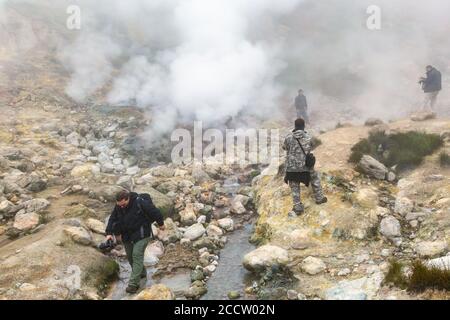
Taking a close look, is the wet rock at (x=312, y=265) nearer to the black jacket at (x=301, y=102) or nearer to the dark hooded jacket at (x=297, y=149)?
the dark hooded jacket at (x=297, y=149)

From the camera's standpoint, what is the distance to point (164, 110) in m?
16.0

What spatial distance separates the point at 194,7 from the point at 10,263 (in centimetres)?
1650

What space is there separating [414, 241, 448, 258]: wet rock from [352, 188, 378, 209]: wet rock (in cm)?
126

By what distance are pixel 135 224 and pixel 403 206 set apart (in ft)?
14.2

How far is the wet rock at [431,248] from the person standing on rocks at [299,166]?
1884mm

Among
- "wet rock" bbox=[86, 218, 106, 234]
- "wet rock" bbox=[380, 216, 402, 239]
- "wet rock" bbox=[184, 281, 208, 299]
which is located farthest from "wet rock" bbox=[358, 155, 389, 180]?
"wet rock" bbox=[86, 218, 106, 234]

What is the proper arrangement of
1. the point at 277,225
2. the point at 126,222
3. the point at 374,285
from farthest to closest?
the point at 277,225 < the point at 126,222 < the point at 374,285

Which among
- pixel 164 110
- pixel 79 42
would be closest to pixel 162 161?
pixel 164 110

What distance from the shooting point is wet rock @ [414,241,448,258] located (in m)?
5.90

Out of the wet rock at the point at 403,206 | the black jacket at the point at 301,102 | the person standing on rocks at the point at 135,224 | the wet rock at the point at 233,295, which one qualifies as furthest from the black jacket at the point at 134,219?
the black jacket at the point at 301,102

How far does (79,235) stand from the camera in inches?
291

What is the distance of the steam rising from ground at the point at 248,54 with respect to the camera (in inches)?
667

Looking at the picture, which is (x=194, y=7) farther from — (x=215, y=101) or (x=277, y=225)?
(x=277, y=225)

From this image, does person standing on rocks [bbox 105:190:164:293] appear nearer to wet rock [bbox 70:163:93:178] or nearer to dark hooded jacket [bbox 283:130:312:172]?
dark hooded jacket [bbox 283:130:312:172]
